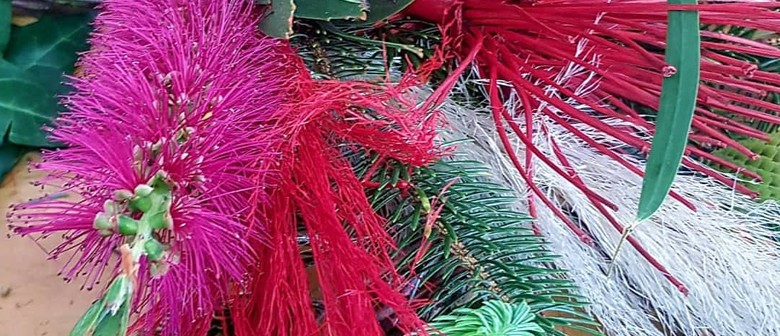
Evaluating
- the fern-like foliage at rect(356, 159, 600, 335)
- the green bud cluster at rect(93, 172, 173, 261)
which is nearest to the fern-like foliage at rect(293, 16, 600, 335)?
the fern-like foliage at rect(356, 159, 600, 335)

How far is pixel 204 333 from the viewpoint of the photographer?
11.7 inches

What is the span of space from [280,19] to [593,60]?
0.15 metres

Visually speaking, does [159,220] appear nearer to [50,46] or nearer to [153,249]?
[153,249]

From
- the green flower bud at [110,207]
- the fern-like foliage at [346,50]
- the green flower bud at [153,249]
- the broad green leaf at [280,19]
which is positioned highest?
the broad green leaf at [280,19]

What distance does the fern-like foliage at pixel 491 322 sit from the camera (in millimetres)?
287

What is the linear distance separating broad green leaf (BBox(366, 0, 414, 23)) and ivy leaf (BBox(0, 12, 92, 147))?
167 mm

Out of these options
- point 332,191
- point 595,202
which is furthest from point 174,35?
point 595,202

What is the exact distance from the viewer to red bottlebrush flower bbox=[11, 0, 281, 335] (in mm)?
242

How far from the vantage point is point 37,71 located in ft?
1.25

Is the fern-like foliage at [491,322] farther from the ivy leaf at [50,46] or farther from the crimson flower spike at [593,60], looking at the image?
the ivy leaf at [50,46]

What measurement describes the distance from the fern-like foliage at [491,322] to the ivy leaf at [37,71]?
0.23 meters

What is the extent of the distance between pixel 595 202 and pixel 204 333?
18 cm

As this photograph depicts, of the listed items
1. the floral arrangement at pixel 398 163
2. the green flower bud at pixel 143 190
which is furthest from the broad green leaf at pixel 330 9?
the green flower bud at pixel 143 190

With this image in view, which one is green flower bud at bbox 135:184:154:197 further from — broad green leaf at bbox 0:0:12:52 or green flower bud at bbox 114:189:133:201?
broad green leaf at bbox 0:0:12:52
